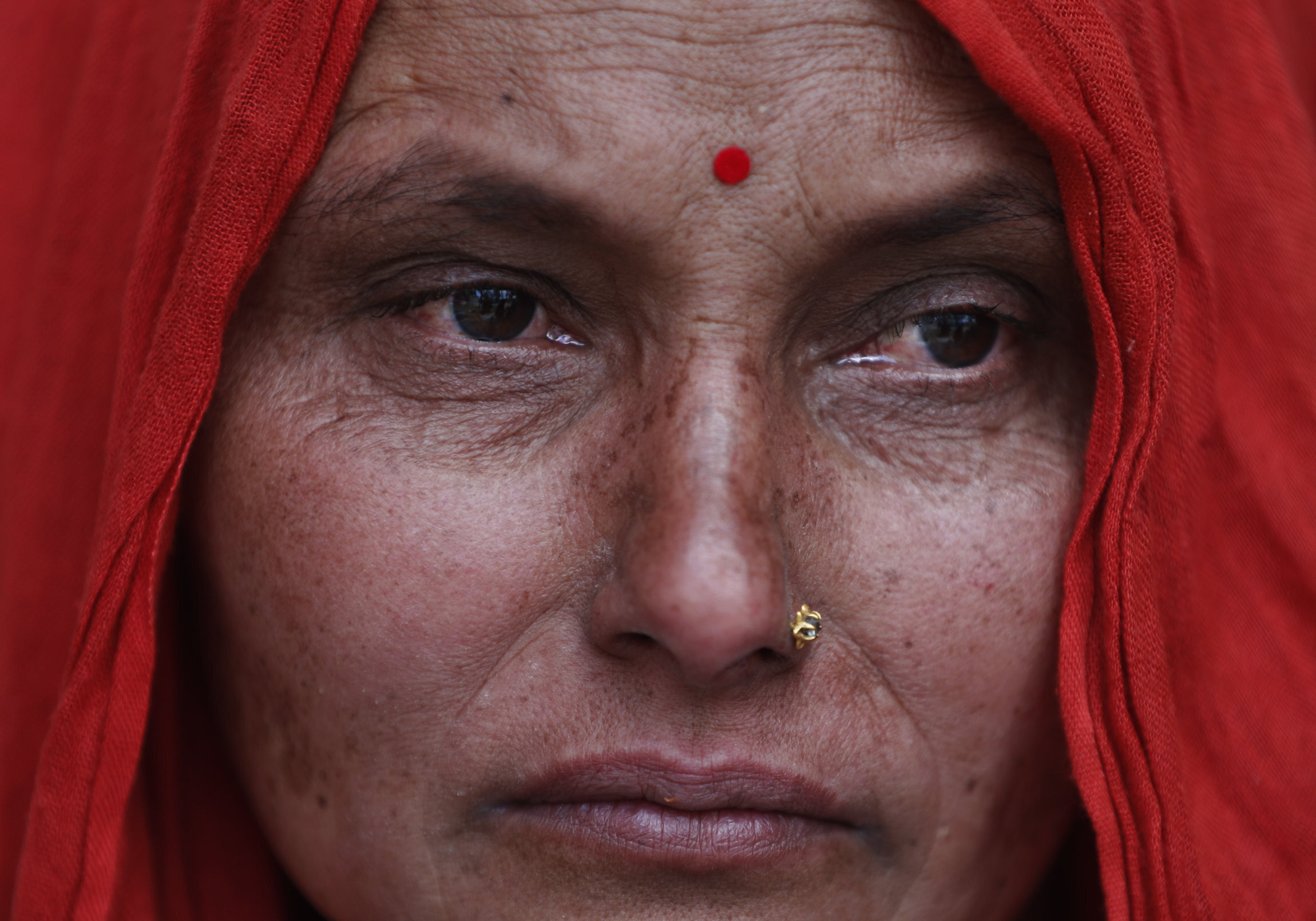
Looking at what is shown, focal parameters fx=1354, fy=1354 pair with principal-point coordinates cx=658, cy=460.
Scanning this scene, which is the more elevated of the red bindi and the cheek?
the red bindi

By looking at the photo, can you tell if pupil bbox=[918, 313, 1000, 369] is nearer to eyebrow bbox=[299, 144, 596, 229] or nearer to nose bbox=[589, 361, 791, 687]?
nose bbox=[589, 361, 791, 687]

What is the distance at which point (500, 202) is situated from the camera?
1.33 meters

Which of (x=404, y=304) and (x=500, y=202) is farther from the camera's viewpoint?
(x=404, y=304)

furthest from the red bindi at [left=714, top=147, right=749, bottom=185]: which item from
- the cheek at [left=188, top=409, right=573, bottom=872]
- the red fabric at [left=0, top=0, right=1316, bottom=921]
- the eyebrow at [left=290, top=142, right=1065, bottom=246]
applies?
the cheek at [left=188, top=409, right=573, bottom=872]

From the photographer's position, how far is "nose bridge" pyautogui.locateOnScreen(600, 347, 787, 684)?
1286 mm

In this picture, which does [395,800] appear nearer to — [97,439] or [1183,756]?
[97,439]

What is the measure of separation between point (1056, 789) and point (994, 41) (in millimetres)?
843

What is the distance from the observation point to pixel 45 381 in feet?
5.32

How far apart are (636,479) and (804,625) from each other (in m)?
0.22

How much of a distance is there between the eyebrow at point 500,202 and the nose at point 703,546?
208 millimetres

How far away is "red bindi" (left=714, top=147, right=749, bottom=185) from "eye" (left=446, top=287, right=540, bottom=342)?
25cm

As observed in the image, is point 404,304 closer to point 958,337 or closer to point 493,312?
point 493,312

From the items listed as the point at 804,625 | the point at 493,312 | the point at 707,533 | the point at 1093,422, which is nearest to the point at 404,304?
the point at 493,312

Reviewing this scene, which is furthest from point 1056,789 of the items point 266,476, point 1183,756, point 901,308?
point 266,476
